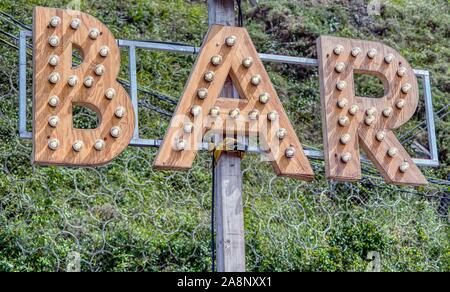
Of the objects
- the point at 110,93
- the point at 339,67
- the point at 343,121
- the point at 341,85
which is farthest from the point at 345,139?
the point at 110,93

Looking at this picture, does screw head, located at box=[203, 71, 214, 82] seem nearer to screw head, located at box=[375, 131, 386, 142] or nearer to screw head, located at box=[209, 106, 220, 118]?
screw head, located at box=[209, 106, 220, 118]

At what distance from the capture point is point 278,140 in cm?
530

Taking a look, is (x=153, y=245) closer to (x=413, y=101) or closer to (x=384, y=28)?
(x=413, y=101)

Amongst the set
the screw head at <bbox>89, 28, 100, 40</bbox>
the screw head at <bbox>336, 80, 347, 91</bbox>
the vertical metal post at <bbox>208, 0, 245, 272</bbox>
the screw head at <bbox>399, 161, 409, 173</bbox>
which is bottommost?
the vertical metal post at <bbox>208, 0, 245, 272</bbox>

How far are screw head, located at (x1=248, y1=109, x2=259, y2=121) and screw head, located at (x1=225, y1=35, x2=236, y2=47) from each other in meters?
0.48

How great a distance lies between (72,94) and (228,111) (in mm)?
999

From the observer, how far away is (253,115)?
5.28 m

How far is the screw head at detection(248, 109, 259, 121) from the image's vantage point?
5277 mm

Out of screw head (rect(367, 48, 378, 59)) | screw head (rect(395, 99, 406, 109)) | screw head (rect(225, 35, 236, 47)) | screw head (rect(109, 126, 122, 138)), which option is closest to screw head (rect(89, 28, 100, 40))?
screw head (rect(109, 126, 122, 138))

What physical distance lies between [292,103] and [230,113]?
21.3 ft

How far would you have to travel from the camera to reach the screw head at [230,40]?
17.7 feet

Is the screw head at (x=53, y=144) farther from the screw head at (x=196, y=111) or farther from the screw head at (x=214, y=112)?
the screw head at (x=214, y=112)

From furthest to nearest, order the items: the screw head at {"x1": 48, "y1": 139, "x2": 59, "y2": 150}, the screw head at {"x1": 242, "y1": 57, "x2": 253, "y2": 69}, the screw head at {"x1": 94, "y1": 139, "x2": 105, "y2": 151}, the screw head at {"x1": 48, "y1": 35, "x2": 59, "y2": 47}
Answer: the screw head at {"x1": 242, "y1": 57, "x2": 253, "y2": 69} → the screw head at {"x1": 48, "y1": 35, "x2": 59, "y2": 47} → the screw head at {"x1": 94, "y1": 139, "x2": 105, "y2": 151} → the screw head at {"x1": 48, "y1": 139, "x2": 59, "y2": 150}
